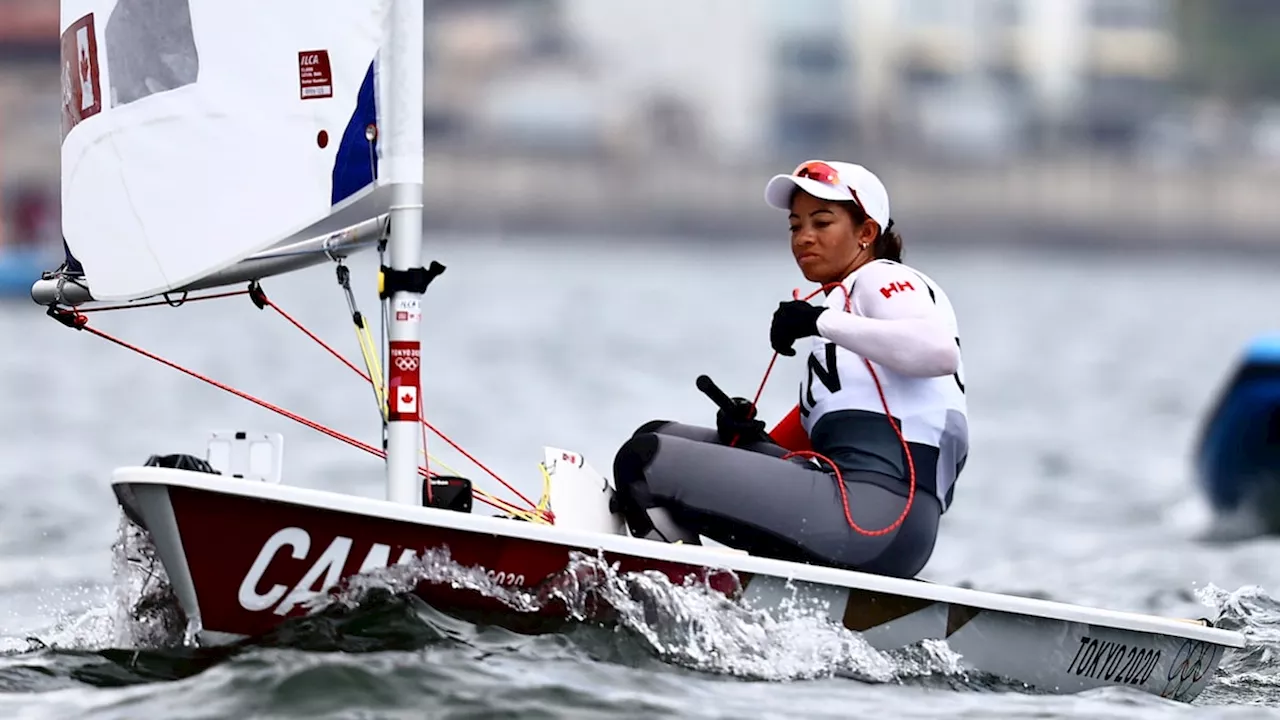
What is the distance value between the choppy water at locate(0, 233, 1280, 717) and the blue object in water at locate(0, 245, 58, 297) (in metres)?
0.52

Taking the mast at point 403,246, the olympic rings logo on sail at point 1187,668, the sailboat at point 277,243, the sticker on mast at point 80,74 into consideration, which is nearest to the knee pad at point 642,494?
the sailboat at point 277,243

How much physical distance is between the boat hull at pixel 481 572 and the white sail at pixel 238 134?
22.7 inches

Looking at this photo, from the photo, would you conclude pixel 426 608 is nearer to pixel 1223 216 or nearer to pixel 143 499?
pixel 143 499

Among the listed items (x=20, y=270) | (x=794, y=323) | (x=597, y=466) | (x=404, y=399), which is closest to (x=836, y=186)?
(x=794, y=323)

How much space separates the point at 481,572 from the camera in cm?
473

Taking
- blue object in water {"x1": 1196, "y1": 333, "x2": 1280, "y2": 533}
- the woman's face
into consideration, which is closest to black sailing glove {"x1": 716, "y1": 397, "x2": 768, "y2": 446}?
the woman's face

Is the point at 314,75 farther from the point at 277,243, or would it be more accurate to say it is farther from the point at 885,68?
the point at 885,68

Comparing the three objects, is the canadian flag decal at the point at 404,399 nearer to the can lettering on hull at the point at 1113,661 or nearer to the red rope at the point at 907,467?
the red rope at the point at 907,467

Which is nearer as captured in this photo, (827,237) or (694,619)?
(694,619)

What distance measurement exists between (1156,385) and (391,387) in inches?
706

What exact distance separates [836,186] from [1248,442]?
6.12 metres

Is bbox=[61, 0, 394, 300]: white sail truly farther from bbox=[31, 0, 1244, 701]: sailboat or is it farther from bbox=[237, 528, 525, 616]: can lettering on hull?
bbox=[237, 528, 525, 616]: can lettering on hull

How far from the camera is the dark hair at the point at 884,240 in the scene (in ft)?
17.1

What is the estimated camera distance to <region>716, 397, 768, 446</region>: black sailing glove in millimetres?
5312
